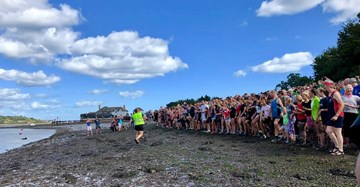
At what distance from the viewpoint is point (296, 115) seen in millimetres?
14484

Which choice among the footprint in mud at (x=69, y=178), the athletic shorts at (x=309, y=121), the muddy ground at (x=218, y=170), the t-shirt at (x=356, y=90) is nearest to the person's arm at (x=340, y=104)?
the muddy ground at (x=218, y=170)

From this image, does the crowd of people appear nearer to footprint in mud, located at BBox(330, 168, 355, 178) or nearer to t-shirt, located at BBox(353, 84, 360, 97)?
t-shirt, located at BBox(353, 84, 360, 97)

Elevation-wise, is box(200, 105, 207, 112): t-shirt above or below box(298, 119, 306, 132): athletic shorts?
above

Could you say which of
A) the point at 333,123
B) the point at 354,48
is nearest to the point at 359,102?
the point at 333,123

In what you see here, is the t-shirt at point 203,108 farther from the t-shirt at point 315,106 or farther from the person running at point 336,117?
the person running at point 336,117

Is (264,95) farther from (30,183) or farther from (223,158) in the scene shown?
(30,183)

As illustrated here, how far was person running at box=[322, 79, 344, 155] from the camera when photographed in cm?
1107

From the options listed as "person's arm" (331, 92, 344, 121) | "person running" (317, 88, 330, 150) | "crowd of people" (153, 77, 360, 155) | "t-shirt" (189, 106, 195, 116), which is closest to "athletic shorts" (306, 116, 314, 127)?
"crowd of people" (153, 77, 360, 155)

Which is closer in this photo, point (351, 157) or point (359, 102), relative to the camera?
point (351, 157)

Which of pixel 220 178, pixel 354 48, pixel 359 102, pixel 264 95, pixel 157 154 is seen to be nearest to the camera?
pixel 220 178

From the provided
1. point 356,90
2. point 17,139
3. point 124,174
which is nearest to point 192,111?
point 356,90

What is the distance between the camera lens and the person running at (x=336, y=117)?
1107 cm

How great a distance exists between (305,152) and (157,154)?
18.0 feet

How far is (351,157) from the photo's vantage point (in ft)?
35.4
